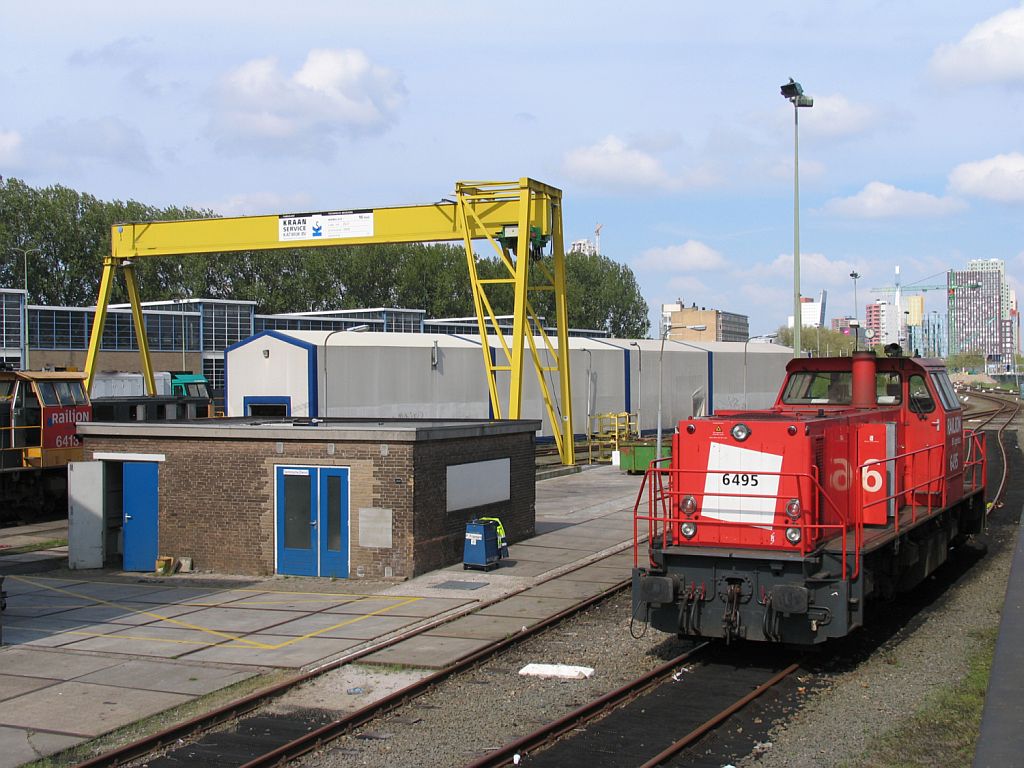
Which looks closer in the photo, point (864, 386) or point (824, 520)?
point (824, 520)

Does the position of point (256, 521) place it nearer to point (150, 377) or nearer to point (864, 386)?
point (864, 386)

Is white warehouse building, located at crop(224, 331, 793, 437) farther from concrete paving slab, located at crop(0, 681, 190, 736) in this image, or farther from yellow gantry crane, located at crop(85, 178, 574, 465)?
concrete paving slab, located at crop(0, 681, 190, 736)

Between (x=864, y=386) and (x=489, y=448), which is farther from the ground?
(x=864, y=386)

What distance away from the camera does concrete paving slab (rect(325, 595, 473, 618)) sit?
44.5ft

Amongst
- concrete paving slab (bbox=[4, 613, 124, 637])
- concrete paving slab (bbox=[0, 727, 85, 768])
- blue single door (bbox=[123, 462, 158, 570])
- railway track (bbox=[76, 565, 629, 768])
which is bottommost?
concrete paving slab (bbox=[4, 613, 124, 637])

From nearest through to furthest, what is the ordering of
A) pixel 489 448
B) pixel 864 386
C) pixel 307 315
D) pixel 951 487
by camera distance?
1. pixel 864 386
2. pixel 951 487
3. pixel 489 448
4. pixel 307 315

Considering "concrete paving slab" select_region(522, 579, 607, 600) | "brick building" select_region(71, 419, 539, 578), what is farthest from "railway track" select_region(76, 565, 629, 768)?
"brick building" select_region(71, 419, 539, 578)

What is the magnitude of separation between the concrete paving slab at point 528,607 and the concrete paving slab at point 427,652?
1422mm

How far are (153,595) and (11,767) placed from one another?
740 centimetres

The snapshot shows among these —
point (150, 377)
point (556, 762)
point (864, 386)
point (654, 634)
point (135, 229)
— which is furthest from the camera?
point (150, 377)

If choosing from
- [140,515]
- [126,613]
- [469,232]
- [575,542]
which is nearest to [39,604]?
[126,613]

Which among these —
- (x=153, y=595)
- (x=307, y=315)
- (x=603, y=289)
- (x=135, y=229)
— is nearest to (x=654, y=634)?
(x=153, y=595)

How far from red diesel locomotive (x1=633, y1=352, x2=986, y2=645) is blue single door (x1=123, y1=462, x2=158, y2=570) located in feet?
32.5

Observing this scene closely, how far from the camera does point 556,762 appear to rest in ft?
25.9
